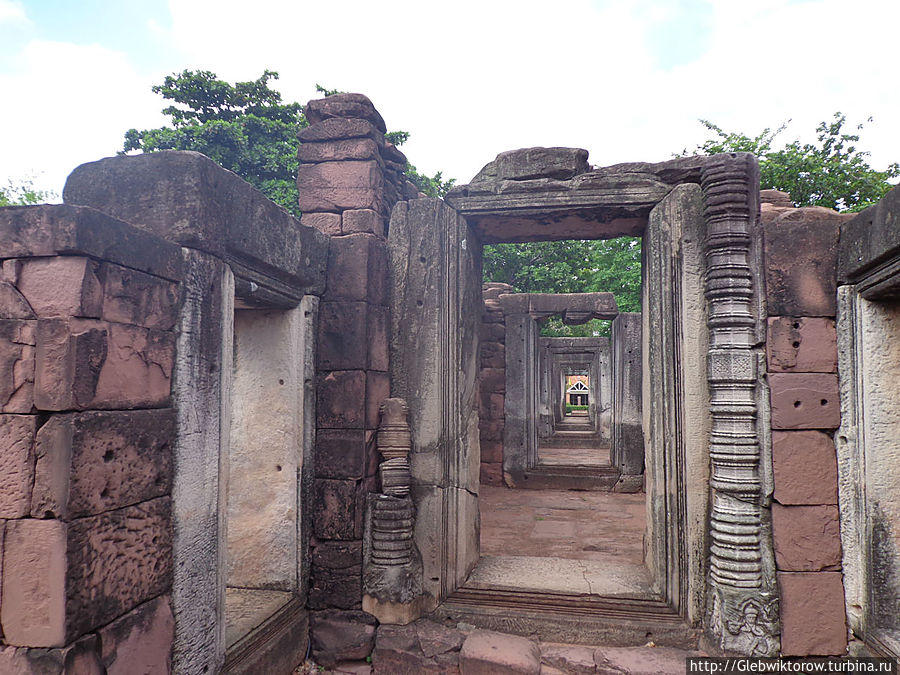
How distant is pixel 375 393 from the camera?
156 inches

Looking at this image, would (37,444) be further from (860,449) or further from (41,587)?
(860,449)

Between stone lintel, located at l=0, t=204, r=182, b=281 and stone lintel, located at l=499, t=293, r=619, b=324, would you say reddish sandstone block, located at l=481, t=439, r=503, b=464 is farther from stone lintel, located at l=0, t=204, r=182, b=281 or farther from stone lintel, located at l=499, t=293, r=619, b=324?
stone lintel, located at l=0, t=204, r=182, b=281

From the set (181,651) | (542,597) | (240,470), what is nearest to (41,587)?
(181,651)

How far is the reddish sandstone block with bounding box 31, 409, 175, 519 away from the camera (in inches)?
74.7

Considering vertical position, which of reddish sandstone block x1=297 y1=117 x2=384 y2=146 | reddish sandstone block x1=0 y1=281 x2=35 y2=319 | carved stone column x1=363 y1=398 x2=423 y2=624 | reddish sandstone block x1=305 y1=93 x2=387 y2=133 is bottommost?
carved stone column x1=363 y1=398 x2=423 y2=624

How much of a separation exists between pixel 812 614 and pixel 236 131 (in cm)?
1469

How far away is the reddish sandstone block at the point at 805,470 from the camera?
130 inches

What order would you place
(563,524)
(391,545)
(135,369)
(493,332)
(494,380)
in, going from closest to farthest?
(135,369) < (391,545) < (563,524) < (494,380) < (493,332)

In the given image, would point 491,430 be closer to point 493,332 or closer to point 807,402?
point 493,332

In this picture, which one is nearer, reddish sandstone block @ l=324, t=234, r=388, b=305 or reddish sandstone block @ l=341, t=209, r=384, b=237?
reddish sandstone block @ l=324, t=234, r=388, b=305

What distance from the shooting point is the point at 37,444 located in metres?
1.90

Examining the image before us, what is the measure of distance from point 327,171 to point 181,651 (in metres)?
3.26

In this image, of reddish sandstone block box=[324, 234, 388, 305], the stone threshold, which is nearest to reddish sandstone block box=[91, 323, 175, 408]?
reddish sandstone block box=[324, 234, 388, 305]

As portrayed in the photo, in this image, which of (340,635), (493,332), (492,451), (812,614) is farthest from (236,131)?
(812,614)
